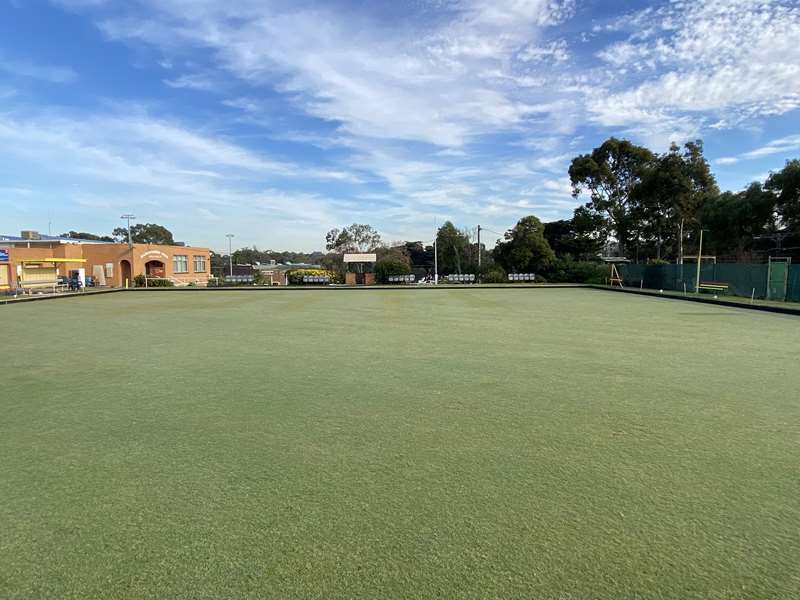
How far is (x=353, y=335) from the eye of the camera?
10234mm

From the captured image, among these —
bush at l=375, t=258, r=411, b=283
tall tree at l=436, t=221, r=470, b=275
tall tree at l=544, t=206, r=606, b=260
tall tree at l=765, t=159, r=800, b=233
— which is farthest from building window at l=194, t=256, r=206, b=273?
tall tree at l=765, t=159, r=800, b=233

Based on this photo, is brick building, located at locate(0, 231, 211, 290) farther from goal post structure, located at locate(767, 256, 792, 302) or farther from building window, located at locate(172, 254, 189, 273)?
goal post structure, located at locate(767, 256, 792, 302)

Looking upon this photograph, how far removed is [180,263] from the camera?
46.4 metres

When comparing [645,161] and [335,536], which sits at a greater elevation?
[645,161]

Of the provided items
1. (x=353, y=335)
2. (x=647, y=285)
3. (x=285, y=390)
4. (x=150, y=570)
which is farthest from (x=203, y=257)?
(x=150, y=570)

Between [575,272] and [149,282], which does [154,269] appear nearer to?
[149,282]

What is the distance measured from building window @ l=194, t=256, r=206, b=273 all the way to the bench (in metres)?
44.1

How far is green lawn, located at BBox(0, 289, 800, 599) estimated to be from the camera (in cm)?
224

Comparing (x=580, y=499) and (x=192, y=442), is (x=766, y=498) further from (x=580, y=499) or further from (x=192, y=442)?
(x=192, y=442)

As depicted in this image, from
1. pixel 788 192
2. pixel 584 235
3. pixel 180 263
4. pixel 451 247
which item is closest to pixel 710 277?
pixel 788 192

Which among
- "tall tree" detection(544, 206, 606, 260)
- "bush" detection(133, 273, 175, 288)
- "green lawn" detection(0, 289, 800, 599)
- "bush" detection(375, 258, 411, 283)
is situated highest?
"tall tree" detection(544, 206, 606, 260)

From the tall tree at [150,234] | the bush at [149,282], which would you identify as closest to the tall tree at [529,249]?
the bush at [149,282]

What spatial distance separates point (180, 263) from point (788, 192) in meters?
48.8

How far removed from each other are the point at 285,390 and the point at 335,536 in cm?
324
